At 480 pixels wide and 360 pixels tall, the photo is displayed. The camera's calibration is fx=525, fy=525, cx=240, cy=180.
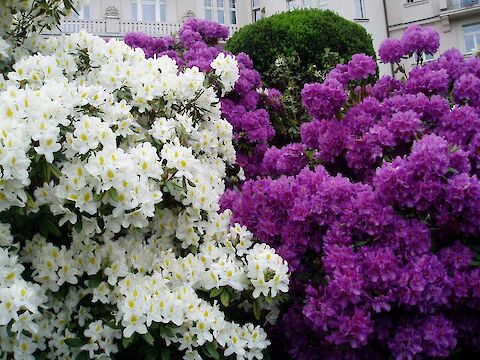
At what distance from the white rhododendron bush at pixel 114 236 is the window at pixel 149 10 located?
1639cm

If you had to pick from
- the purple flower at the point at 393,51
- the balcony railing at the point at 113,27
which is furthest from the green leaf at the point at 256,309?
the balcony railing at the point at 113,27

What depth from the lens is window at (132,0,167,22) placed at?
18.3m

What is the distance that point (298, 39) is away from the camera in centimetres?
636

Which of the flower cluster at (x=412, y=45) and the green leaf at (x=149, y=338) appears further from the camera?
the flower cluster at (x=412, y=45)

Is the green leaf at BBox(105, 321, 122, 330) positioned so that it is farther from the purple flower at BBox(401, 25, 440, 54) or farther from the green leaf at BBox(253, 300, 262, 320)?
the purple flower at BBox(401, 25, 440, 54)

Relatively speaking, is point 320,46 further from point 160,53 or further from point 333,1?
point 333,1

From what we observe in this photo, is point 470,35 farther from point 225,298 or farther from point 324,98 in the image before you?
point 225,298

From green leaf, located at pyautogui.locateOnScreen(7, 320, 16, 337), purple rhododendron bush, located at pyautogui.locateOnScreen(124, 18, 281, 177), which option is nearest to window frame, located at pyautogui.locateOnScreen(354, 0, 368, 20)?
purple rhododendron bush, located at pyautogui.locateOnScreen(124, 18, 281, 177)

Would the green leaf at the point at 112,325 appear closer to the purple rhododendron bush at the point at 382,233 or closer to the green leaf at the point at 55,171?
the green leaf at the point at 55,171

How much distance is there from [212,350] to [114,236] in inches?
30.5

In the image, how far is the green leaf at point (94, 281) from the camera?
90.9 inches

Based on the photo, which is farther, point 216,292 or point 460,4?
point 460,4

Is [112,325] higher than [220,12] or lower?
lower

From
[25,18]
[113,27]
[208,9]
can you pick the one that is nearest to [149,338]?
[25,18]
